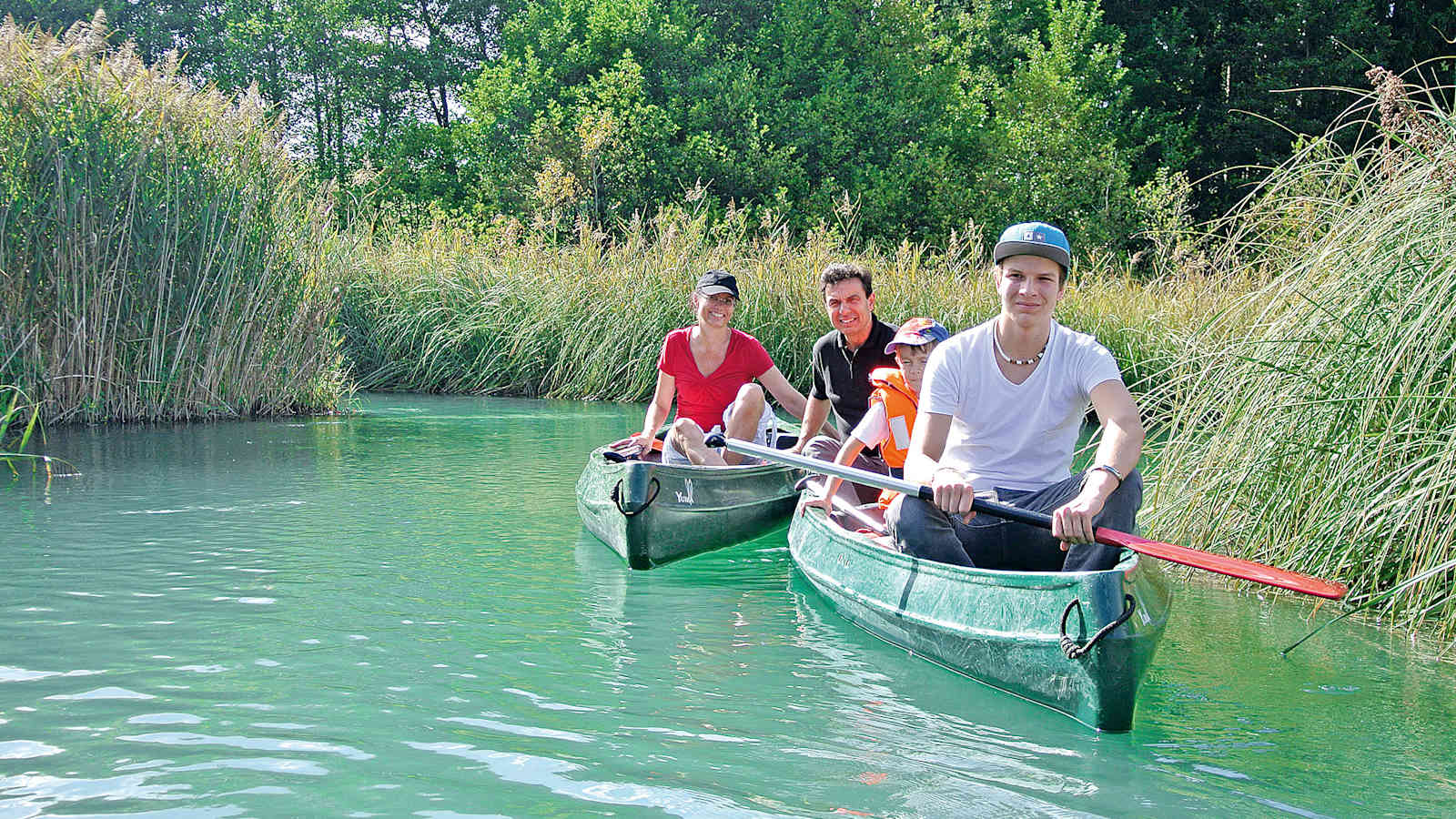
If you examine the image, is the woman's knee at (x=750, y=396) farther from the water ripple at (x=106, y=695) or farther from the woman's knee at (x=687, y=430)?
the water ripple at (x=106, y=695)

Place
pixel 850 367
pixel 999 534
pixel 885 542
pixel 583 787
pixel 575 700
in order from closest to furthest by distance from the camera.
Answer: pixel 583 787, pixel 575 700, pixel 999 534, pixel 885 542, pixel 850 367

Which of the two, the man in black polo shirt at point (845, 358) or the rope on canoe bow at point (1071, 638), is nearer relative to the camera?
the rope on canoe bow at point (1071, 638)

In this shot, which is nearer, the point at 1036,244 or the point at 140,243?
the point at 1036,244

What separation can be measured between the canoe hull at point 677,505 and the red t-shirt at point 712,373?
452 mm

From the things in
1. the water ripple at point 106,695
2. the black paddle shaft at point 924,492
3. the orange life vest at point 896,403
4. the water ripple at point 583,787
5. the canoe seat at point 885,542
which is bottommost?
the water ripple at point 583,787

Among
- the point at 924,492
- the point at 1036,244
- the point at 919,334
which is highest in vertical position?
the point at 1036,244

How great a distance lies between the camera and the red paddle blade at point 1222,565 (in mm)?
3566

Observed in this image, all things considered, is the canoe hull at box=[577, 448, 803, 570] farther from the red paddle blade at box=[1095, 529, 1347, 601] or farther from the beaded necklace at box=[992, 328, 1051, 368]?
the red paddle blade at box=[1095, 529, 1347, 601]

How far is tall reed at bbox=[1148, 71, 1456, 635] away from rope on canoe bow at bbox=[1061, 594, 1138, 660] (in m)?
1.40

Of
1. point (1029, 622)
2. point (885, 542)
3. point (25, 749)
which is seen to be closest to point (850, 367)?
point (885, 542)

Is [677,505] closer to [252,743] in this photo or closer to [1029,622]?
[1029,622]

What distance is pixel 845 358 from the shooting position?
6.46 m

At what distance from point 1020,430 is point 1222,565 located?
81cm

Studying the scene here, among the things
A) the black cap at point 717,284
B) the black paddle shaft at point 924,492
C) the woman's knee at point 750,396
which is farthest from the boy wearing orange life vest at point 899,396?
the black cap at point 717,284
